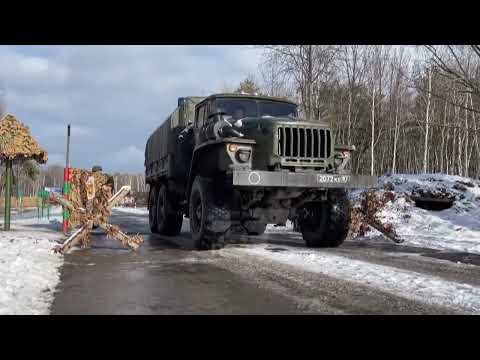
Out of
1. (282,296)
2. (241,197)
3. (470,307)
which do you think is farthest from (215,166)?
(470,307)

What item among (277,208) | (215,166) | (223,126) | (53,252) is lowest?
→ (53,252)

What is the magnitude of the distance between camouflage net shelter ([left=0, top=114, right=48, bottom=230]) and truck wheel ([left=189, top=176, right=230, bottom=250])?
6.66 meters

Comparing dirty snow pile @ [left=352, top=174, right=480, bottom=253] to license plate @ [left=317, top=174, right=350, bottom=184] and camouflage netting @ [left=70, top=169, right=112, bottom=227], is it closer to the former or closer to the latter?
license plate @ [left=317, top=174, right=350, bottom=184]

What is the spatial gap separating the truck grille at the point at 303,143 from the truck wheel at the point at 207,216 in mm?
1492

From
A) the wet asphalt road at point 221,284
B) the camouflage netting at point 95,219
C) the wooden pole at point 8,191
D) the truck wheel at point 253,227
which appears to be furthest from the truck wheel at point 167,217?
the wooden pole at point 8,191

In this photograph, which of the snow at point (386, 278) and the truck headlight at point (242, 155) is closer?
the snow at point (386, 278)

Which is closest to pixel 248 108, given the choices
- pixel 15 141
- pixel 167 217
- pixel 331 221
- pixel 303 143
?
pixel 303 143

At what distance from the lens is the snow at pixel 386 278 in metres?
5.03

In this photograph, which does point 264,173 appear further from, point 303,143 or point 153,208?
point 153,208

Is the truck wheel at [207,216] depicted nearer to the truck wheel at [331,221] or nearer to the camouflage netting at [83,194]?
the camouflage netting at [83,194]

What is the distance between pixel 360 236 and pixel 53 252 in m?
7.78

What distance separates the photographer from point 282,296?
518 centimetres
